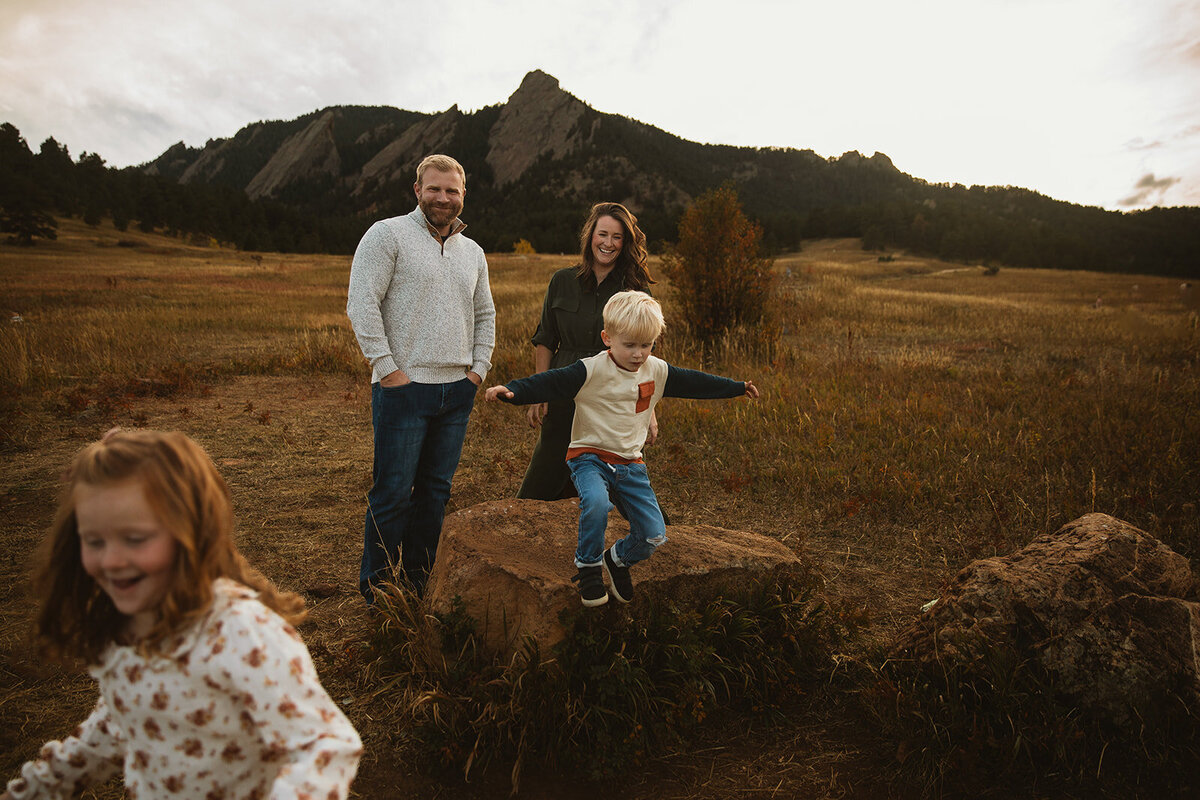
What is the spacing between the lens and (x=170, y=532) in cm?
124

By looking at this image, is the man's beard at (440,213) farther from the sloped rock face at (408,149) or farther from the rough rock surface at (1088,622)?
the sloped rock face at (408,149)

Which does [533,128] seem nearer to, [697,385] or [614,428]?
[697,385]

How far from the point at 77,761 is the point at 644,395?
2.26m

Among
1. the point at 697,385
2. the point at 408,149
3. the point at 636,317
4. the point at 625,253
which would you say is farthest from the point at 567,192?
the point at 636,317

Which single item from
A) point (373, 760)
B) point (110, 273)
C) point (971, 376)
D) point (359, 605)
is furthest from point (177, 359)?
point (110, 273)

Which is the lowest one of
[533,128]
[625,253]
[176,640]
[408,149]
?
[176,640]

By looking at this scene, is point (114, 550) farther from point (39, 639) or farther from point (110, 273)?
point (110, 273)

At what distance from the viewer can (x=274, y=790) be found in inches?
45.9

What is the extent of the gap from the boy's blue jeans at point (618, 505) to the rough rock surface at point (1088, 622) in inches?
61.9

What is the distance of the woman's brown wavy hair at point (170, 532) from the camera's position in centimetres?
121

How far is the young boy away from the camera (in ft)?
8.98

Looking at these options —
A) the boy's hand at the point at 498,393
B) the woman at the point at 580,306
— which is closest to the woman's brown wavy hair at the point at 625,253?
the woman at the point at 580,306

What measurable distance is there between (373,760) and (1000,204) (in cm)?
9506

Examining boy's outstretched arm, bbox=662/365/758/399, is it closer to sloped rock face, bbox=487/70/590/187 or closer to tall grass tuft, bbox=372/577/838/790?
tall grass tuft, bbox=372/577/838/790
